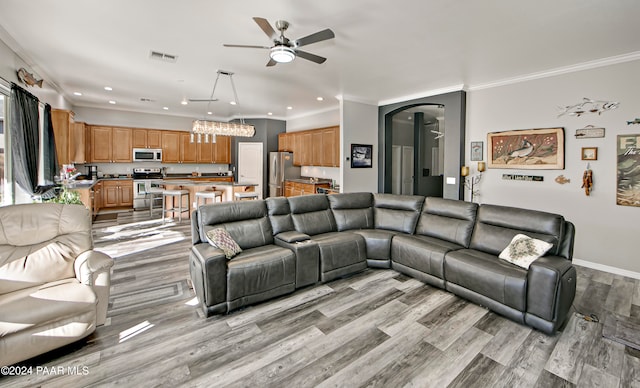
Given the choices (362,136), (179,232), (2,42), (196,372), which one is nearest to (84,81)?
(2,42)

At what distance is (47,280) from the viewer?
2.43m

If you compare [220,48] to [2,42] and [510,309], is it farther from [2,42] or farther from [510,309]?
[510,309]

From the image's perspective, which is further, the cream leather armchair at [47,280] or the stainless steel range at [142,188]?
the stainless steel range at [142,188]

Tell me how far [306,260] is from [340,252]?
53cm

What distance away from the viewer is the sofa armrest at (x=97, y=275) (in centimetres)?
236

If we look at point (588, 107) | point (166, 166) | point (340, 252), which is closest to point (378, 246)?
point (340, 252)

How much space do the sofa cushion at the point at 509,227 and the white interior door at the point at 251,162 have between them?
6.87 meters

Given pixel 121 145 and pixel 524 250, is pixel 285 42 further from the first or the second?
pixel 121 145

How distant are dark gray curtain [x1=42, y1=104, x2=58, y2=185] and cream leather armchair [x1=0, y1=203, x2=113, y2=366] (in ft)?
11.4

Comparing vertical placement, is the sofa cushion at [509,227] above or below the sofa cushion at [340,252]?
above

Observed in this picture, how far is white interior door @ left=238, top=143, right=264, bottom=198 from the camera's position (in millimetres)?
9281

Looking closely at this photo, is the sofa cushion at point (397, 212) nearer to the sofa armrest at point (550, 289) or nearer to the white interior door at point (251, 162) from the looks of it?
the sofa armrest at point (550, 289)

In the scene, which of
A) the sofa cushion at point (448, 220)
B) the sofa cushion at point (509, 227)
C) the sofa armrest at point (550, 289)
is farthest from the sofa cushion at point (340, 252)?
the sofa armrest at point (550, 289)

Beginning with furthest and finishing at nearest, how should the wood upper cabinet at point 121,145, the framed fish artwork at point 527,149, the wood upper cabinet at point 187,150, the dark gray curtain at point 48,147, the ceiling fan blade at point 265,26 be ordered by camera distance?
the wood upper cabinet at point 187,150, the wood upper cabinet at point 121,145, the dark gray curtain at point 48,147, the framed fish artwork at point 527,149, the ceiling fan blade at point 265,26
